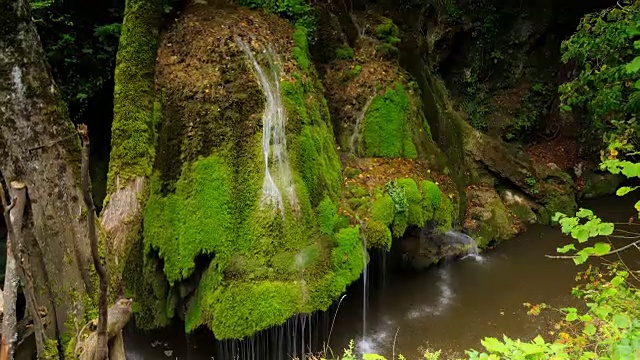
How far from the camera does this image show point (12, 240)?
1.78 meters

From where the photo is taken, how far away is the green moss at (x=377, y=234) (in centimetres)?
758

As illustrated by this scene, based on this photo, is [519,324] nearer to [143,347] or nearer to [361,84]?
[361,84]

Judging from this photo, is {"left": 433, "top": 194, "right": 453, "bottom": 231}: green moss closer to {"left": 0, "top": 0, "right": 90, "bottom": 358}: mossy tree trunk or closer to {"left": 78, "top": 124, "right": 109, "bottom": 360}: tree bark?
{"left": 0, "top": 0, "right": 90, "bottom": 358}: mossy tree trunk

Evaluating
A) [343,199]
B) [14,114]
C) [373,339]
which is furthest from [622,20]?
[14,114]

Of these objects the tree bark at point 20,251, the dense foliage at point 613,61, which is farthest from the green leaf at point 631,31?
the tree bark at point 20,251

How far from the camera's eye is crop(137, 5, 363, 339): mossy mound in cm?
629

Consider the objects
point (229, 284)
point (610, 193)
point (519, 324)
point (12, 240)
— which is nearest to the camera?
point (12, 240)

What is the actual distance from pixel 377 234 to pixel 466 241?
3112mm

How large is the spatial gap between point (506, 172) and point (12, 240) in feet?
37.9

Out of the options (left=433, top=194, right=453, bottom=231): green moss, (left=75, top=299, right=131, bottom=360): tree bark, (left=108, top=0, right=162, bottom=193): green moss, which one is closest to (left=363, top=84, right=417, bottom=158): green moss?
(left=433, top=194, right=453, bottom=231): green moss

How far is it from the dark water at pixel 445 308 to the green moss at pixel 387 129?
234 centimetres

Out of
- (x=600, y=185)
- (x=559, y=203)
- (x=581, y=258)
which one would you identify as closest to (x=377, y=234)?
(x=581, y=258)

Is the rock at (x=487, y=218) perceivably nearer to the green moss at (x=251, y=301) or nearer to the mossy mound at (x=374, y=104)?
the mossy mound at (x=374, y=104)

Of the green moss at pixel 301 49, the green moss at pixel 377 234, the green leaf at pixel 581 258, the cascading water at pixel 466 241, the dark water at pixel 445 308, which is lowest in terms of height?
the dark water at pixel 445 308
